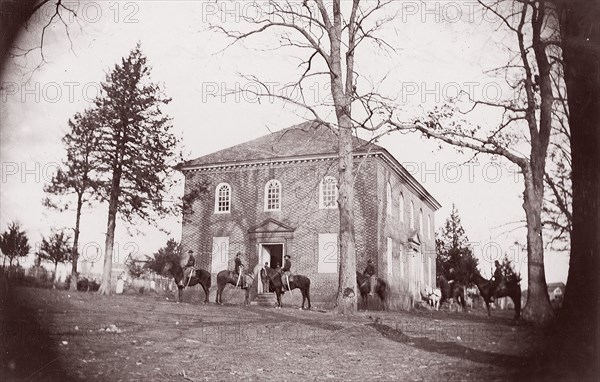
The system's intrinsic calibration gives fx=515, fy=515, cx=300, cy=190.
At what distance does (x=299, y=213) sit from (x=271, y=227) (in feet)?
4.65

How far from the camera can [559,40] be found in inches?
250

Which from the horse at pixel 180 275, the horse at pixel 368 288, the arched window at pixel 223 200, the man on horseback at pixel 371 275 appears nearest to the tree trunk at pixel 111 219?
the horse at pixel 180 275

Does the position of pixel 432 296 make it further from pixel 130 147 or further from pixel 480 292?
pixel 130 147

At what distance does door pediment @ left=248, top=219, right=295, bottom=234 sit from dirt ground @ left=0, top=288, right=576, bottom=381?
13.7m

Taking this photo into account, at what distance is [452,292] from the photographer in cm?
1678

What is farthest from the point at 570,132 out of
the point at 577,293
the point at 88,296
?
the point at 88,296

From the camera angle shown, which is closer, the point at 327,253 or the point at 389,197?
the point at 327,253

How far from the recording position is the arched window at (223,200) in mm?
23672

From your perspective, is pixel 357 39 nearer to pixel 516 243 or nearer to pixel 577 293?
pixel 516 243

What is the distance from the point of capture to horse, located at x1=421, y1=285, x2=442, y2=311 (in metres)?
22.2

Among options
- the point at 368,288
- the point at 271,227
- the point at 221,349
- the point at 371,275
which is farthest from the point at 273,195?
the point at 221,349

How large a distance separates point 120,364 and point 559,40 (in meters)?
6.61

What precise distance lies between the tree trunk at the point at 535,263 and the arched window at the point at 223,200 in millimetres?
18315

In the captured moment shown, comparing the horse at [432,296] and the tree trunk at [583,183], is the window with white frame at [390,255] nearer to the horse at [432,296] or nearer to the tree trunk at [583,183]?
the horse at [432,296]
